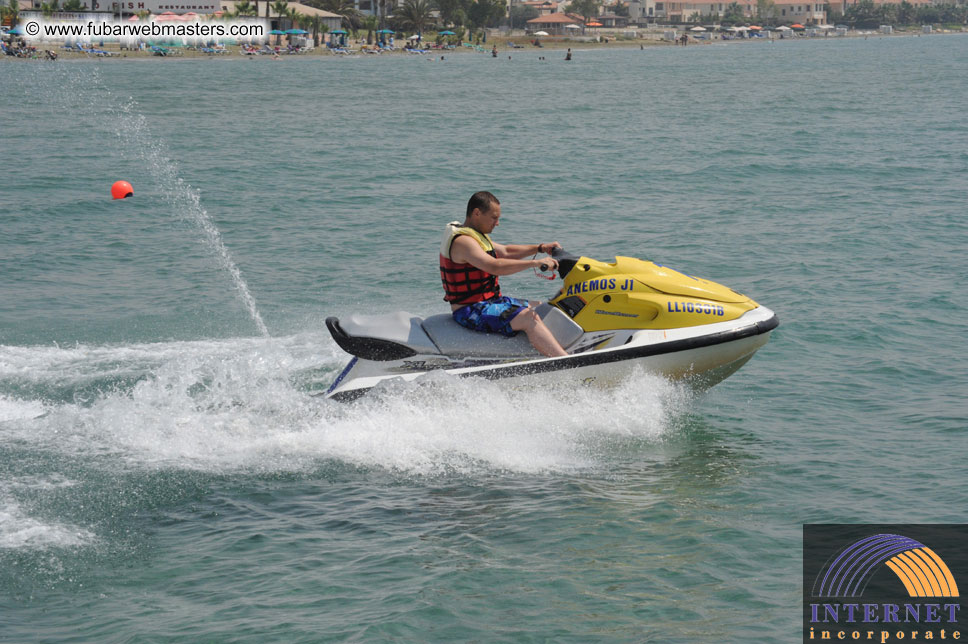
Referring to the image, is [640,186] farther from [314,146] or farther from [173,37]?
[173,37]

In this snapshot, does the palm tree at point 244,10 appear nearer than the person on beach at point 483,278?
No

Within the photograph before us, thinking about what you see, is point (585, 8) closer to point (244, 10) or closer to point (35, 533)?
point (244, 10)

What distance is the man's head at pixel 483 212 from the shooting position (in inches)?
301

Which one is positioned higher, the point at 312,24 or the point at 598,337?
the point at 312,24

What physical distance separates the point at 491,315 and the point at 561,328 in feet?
1.76

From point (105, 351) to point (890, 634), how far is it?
776 cm

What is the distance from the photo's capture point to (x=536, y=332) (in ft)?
25.1

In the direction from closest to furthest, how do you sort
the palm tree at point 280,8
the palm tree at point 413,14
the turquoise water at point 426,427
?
the turquoise water at point 426,427
the palm tree at point 280,8
the palm tree at point 413,14

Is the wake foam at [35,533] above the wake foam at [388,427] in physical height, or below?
below

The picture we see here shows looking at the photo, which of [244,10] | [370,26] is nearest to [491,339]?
[244,10]

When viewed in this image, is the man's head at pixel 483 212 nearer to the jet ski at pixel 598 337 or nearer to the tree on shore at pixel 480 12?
the jet ski at pixel 598 337

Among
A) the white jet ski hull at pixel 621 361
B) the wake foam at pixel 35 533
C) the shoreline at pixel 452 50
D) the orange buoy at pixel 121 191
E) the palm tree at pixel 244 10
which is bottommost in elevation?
the wake foam at pixel 35 533

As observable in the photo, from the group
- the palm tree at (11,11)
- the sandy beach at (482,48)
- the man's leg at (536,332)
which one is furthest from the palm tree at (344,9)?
the man's leg at (536,332)

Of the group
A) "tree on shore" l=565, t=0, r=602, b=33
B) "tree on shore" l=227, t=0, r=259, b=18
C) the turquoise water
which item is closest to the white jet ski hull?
the turquoise water
